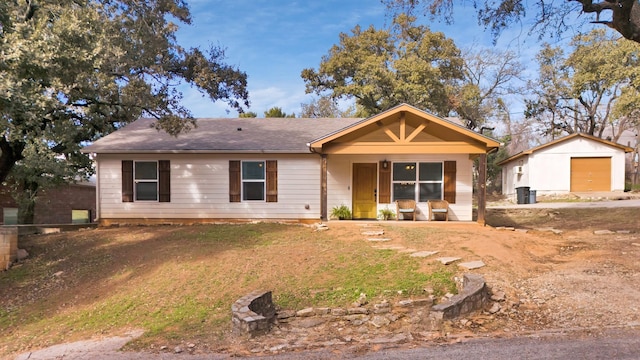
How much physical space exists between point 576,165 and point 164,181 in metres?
22.2

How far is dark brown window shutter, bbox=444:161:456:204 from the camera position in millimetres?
13086

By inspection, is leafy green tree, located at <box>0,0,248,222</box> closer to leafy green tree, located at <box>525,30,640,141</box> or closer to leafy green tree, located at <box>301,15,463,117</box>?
leafy green tree, located at <box>301,15,463,117</box>

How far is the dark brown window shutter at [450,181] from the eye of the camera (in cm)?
1309

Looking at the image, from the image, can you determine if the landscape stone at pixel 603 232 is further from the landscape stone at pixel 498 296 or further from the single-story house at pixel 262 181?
the landscape stone at pixel 498 296

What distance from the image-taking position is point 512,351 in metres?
4.40

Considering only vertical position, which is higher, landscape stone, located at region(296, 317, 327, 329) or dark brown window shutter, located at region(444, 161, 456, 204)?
dark brown window shutter, located at region(444, 161, 456, 204)

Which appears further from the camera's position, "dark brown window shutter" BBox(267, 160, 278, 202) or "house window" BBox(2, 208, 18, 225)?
"house window" BBox(2, 208, 18, 225)

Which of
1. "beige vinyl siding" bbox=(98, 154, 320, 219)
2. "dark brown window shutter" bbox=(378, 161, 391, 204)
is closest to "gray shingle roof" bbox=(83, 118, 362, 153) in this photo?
"beige vinyl siding" bbox=(98, 154, 320, 219)

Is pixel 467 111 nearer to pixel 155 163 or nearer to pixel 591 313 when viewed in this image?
pixel 155 163

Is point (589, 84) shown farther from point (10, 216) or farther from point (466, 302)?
point (10, 216)

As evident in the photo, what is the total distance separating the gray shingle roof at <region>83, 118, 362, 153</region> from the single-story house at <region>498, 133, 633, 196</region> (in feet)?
44.5

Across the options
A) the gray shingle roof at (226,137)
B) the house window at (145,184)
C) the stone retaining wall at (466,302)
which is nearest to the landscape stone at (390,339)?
the stone retaining wall at (466,302)

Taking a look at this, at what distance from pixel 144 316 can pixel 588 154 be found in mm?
24392

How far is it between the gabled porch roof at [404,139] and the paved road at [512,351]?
742 centimetres
